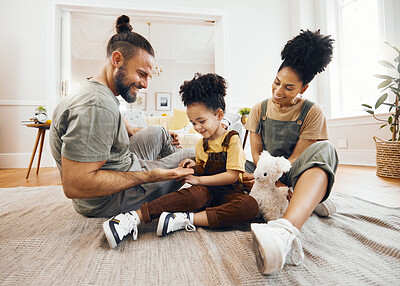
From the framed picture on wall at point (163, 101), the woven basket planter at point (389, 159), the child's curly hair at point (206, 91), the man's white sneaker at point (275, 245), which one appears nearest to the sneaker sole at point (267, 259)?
the man's white sneaker at point (275, 245)

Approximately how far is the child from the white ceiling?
3.94m

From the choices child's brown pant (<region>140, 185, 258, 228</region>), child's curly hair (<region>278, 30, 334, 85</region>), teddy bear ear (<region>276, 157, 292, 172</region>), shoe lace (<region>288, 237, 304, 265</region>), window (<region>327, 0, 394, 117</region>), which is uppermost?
window (<region>327, 0, 394, 117</region>)

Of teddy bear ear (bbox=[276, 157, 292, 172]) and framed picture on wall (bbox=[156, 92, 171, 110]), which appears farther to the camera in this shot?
framed picture on wall (bbox=[156, 92, 171, 110])

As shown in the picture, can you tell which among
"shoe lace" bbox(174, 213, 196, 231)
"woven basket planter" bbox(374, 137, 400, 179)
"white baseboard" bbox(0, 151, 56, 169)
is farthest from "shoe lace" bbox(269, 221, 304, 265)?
"white baseboard" bbox(0, 151, 56, 169)

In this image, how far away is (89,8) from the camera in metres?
3.35

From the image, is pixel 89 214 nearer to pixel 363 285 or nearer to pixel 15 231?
pixel 15 231

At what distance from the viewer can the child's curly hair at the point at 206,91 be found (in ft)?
3.37

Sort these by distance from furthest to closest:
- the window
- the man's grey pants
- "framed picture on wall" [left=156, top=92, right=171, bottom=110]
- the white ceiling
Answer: "framed picture on wall" [left=156, top=92, right=171, bottom=110] < the white ceiling < the window < the man's grey pants

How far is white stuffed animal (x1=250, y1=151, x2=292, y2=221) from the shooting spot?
858 mm

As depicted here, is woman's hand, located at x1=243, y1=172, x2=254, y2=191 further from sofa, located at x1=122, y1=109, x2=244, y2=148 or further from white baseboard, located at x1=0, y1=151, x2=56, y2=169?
white baseboard, located at x1=0, y1=151, x2=56, y2=169

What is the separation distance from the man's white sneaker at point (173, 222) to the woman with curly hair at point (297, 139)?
0.32 metres

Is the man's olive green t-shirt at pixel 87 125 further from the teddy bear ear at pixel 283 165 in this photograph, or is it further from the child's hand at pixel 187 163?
the teddy bear ear at pixel 283 165

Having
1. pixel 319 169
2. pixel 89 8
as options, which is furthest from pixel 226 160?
pixel 89 8

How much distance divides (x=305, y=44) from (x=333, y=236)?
82 cm
